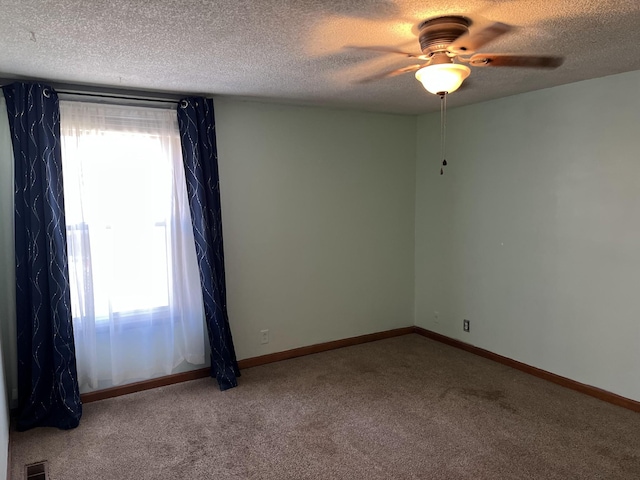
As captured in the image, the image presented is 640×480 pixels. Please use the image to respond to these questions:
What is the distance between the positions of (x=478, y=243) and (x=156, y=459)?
3137 mm

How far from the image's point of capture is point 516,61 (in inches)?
104

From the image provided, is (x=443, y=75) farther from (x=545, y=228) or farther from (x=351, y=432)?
(x=351, y=432)

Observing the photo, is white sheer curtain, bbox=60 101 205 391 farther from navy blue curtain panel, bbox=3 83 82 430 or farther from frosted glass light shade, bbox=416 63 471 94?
frosted glass light shade, bbox=416 63 471 94

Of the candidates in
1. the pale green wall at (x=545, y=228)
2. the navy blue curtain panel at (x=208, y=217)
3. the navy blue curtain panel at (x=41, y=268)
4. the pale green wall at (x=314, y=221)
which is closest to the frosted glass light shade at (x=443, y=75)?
the pale green wall at (x=545, y=228)

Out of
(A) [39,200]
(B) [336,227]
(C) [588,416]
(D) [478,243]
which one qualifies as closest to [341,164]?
(B) [336,227]

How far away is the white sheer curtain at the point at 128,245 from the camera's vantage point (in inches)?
127

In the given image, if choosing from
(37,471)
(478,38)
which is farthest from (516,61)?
(37,471)

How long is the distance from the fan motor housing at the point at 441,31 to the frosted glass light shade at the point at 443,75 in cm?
12

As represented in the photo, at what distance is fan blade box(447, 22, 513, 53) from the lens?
6.98 ft

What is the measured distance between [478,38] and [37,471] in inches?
131

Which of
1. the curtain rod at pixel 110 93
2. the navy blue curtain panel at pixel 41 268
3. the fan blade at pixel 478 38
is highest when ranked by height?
the curtain rod at pixel 110 93

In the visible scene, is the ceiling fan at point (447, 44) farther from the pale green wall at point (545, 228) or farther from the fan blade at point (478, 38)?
the pale green wall at point (545, 228)

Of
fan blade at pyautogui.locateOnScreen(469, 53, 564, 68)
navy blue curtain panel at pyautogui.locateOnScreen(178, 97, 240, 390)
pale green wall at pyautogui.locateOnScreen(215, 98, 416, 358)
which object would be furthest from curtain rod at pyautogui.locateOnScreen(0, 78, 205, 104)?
fan blade at pyautogui.locateOnScreen(469, 53, 564, 68)

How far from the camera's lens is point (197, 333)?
374cm
